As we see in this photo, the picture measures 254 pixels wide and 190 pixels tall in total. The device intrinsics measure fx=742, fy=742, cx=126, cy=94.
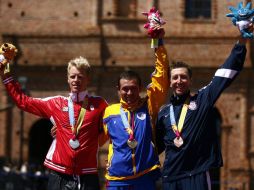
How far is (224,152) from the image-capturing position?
2803 centimetres

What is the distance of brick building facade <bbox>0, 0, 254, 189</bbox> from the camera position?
2847 centimetres

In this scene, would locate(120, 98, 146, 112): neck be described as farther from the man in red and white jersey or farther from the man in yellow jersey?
the man in red and white jersey

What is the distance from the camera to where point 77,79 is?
338 inches

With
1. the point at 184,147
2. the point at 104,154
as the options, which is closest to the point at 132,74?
the point at 184,147

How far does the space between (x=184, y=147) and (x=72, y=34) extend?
21.3m

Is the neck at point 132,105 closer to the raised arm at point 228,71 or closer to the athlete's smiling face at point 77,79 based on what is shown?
the athlete's smiling face at point 77,79

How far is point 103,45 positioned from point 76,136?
825 inches

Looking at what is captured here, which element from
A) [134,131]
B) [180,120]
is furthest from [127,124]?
[180,120]

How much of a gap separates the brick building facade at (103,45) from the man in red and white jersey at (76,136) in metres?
19.8

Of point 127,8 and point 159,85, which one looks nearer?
point 159,85

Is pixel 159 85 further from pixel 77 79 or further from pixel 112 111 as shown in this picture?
pixel 77 79

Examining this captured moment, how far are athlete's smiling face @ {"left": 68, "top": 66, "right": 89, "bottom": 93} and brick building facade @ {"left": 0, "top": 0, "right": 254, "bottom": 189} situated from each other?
1985cm

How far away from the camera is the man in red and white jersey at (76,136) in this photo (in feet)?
27.7

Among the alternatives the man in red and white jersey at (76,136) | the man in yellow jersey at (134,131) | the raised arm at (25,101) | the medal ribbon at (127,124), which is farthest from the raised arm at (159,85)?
the raised arm at (25,101)
